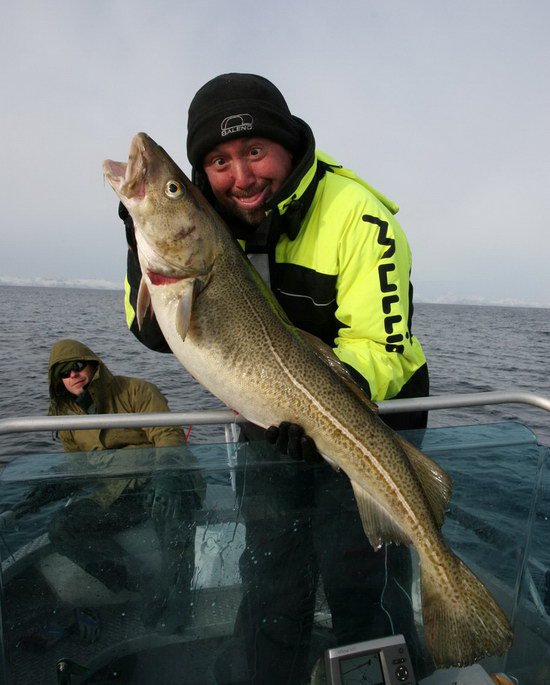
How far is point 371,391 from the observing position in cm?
268

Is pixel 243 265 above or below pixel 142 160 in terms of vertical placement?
below

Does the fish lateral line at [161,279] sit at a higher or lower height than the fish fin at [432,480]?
higher

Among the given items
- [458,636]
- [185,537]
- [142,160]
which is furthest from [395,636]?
[142,160]

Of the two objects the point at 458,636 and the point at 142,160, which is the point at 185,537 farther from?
the point at 142,160

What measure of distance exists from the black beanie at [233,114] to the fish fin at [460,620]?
2.63 meters

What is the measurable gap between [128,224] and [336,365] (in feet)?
4.86

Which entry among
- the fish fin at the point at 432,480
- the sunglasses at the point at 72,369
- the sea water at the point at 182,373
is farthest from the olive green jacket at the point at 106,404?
the sea water at the point at 182,373

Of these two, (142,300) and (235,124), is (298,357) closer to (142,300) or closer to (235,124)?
(142,300)

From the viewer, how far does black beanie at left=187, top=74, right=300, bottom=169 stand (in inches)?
113

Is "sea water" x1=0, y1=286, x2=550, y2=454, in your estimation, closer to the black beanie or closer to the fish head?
the fish head

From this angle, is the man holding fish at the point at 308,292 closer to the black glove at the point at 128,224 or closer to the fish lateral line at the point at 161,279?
the black glove at the point at 128,224

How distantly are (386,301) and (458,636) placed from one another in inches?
68.5

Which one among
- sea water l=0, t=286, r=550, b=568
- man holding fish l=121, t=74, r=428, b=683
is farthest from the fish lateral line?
sea water l=0, t=286, r=550, b=568

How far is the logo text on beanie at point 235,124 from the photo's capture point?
2.87 meters
